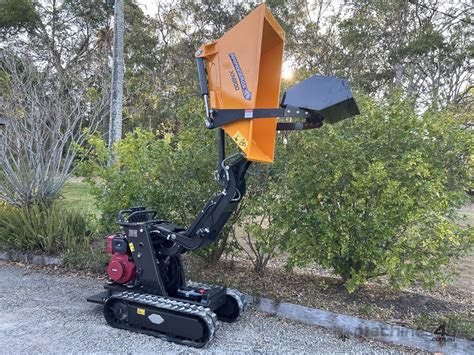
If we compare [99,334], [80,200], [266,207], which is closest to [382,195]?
[266,207]

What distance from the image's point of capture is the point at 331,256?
12.9ft

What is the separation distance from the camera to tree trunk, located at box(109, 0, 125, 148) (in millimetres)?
7012

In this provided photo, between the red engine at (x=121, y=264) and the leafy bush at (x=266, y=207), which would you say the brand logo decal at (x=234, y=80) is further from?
the red engine at (x=121, y=264)

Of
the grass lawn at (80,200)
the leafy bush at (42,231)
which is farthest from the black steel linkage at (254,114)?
the leafy bush at (42,231)

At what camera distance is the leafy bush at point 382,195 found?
3.74m

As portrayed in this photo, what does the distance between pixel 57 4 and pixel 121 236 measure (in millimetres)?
20086

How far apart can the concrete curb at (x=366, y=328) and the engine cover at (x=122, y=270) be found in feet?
4.43

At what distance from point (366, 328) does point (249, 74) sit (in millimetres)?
2538

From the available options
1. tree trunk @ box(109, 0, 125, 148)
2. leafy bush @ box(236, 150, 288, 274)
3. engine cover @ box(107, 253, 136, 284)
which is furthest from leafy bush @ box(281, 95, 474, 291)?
tree trunk @ box(109, 0, 125, 148)

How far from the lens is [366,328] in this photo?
11.9 ft

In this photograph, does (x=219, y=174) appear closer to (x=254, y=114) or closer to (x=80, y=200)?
(x=254, y=114)

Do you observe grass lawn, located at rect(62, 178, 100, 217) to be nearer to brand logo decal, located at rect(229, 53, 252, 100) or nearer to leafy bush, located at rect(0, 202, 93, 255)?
leafy bush, located at rect(0, 202, 93, 255)

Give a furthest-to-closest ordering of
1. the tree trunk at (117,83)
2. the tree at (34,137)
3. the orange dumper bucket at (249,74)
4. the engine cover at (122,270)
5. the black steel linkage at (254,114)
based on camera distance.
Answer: the tree trunk at (117,83)
the tree at (34,137)
the engine cover at (122,270)
the orange dumper bucket at (249,74)
the black steel linkage at (254,114)

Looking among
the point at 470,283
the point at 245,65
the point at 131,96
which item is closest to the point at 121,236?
the point at 245,65
